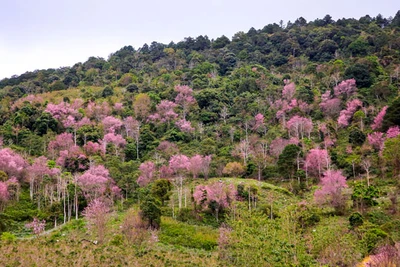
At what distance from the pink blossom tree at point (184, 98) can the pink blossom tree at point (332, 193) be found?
3234 cm

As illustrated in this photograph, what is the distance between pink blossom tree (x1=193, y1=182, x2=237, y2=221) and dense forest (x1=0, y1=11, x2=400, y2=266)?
13 cm

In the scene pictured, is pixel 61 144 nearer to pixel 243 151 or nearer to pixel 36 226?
pixel 36 226

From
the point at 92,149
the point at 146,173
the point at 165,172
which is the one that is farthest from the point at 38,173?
the point at 165,172

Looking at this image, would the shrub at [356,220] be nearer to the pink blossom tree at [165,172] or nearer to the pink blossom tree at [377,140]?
the pink blossom tree at [377,140]

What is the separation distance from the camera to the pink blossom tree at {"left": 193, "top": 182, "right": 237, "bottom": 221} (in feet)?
106

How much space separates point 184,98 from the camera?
64812mm

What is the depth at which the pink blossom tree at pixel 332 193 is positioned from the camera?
3021 centimetres

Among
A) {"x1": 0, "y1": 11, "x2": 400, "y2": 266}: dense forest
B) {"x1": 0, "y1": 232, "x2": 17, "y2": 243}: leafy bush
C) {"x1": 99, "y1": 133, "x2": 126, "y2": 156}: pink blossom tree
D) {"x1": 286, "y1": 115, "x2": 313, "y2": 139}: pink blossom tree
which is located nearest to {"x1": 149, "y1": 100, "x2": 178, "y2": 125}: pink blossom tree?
{"x1": 0, "y1": 11, "x2": 400, "y2": 266}: dense forest

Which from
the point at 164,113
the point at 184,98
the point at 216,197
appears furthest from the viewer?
the point at 184,98

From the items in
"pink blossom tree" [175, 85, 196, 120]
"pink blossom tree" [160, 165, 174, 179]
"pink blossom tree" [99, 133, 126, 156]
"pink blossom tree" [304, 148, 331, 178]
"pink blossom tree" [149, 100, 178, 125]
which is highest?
"pink blossom tree" [175, 85, 196, 120]

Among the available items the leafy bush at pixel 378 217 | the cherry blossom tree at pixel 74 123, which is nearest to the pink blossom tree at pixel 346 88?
the leafy bush at pixel 378 217

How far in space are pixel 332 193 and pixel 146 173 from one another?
825 inches

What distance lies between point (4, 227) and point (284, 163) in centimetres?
2816

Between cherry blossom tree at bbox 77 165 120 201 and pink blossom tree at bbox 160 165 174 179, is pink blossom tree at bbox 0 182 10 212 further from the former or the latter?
pink blossom tree at bbox 160 165 174 179
